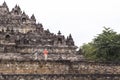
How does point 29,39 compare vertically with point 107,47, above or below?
above

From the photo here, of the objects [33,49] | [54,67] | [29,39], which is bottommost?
[54,67]

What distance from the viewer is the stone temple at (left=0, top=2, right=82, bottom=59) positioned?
52.5 metres

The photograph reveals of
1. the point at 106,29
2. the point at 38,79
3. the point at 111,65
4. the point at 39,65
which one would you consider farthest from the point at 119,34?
the point at 38,79

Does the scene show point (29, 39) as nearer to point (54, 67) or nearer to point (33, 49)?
point (33, 49)

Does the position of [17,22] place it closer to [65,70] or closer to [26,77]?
[65,70]

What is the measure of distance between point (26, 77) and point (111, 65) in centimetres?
801

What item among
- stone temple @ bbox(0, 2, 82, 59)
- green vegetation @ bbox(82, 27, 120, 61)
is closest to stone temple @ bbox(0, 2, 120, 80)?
stone temple @ bbox(0, 2, 82, 59)

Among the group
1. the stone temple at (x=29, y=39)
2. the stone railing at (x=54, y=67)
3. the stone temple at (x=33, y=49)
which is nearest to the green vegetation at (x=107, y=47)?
the stone temple at (x=33, y=49)

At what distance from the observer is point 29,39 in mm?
54438

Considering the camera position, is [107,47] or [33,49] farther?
[33,49]

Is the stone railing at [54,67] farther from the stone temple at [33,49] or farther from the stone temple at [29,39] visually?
the stone temple at [29,39]

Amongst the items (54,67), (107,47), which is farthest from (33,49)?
(54,67)

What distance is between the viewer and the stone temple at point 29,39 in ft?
172

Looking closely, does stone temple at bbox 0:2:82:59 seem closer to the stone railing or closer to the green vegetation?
the green vegetation
